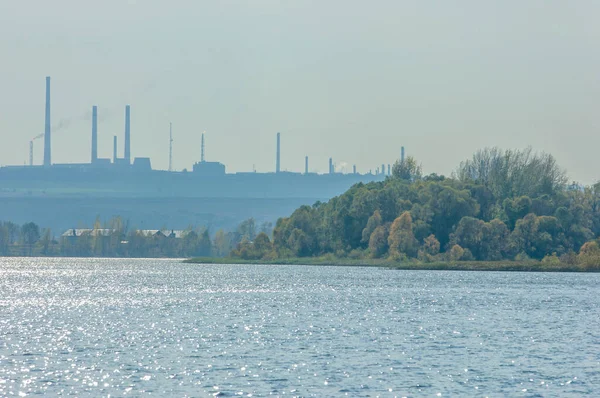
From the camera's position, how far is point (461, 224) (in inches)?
6112

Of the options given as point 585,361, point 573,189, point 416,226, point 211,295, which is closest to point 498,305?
point 211,295

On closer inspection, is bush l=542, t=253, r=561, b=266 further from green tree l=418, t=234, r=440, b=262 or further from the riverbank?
green tree l=418, t=234, r=440, b=262

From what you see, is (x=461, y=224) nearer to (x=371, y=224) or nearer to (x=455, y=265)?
(x=455, y=265)

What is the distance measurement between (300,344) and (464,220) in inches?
4101

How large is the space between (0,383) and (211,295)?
5586 cm

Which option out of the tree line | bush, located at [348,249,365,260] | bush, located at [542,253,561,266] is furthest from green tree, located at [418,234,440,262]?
bush, located at [542,253,561,266]

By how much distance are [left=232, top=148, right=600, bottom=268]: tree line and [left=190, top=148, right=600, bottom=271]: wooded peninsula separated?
0.14 meters

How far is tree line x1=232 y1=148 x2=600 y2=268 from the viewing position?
153 metres

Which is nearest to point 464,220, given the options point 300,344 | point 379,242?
point 379,242

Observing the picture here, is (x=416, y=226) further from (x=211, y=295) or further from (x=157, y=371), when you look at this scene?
(x=157, y=371)

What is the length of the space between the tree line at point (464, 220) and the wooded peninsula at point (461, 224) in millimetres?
142

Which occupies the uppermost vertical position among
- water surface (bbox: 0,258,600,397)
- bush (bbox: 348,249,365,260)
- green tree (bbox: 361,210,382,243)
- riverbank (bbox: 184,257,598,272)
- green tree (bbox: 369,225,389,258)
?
green tree (bbox: 361,210,382,243)

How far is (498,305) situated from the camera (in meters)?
83.1

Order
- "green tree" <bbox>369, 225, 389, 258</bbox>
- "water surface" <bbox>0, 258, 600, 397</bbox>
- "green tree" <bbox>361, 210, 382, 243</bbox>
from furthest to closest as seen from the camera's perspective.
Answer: "green tree" <bbox>361, 210, 382, 243</bbox> < "green tree" <bbox>369, 225, 389, 258</bbox> < "water surface" <bbox>0, 258, 600, 397</bbox>
